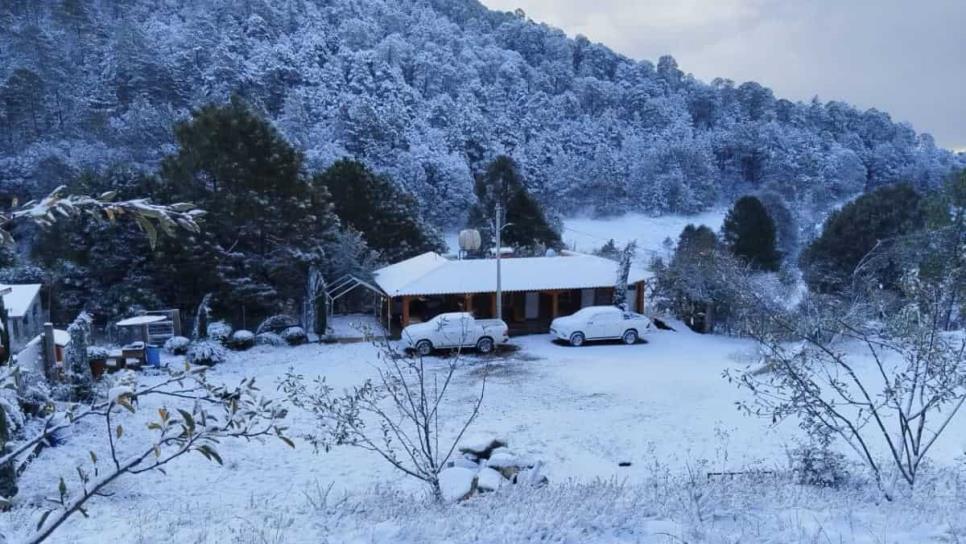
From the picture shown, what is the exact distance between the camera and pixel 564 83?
80.9 meters

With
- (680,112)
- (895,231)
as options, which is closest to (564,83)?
(680,112)

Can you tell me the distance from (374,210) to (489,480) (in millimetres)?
21101

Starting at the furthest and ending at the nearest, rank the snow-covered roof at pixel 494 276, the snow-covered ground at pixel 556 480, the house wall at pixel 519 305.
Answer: the house wall at pixel 519 305, the snow-covered roof at pixel 494 276, the snow-covered ground at pixel 556 480

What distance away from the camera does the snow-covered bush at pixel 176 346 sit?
15.7 meters

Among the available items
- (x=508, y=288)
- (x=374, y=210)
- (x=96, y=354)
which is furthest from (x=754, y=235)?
(x=96, y=354)

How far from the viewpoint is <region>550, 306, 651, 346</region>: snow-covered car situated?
17141mm

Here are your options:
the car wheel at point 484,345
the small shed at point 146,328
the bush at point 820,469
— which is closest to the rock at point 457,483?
the bush at point 820,469

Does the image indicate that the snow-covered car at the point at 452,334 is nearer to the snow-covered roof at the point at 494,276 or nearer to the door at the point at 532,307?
the snow-covered roof at the point at 494,276

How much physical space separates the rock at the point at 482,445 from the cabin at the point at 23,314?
29.6 ft

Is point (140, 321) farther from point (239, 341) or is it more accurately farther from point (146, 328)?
point (239, 341)

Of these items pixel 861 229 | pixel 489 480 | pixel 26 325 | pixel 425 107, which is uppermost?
pixel 425 107

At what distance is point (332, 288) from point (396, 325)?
3.69m

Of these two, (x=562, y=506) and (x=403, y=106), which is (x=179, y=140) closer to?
(x=562, y=506)

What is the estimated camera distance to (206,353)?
14711mm
